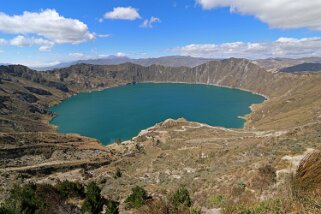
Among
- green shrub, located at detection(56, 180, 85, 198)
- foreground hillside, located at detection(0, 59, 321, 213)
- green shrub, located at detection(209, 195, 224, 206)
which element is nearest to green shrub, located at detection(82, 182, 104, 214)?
foreground hillside, located at detection(0, 59, 321, 213)

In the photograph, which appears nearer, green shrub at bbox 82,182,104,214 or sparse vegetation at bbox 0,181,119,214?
sparse vegetation at bbox 0,181,119,214

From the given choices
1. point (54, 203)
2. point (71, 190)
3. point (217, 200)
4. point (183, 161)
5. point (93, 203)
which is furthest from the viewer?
point (183, 161)

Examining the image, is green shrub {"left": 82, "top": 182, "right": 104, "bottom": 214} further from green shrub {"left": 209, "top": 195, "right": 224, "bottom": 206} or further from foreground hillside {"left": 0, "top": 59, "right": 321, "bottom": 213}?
green shrub {"left": 209, "top": 195, "right": 224, "bottom": 206}

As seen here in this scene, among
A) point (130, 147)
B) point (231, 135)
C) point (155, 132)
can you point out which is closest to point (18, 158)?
point (130, 147)

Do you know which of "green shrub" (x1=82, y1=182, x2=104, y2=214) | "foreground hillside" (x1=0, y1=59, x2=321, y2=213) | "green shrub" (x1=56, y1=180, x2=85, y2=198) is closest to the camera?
"green shrub" (x1=82, y1=182, x2=104, y2=214)

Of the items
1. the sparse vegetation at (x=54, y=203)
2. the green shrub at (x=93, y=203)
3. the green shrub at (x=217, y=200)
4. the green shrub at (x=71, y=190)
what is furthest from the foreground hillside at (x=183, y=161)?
the green shrub at (x=71, y=190)

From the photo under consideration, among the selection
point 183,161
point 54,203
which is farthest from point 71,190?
point 183,161

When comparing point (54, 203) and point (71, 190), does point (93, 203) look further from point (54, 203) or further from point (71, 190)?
point (71, 190)

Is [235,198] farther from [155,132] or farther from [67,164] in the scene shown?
[155,132]

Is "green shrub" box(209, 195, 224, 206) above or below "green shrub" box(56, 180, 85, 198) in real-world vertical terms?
above

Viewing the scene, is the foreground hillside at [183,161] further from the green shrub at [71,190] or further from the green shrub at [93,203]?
the green shrub at [71,190]

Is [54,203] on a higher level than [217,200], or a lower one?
higher

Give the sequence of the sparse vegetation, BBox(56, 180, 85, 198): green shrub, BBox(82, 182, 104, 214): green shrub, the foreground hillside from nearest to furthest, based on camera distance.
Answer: the sparse vegetation, BBox(82, 182, 104, 214): green shrub, the foreground hillside, BBox(56, 180, 85, 198): green shrub
